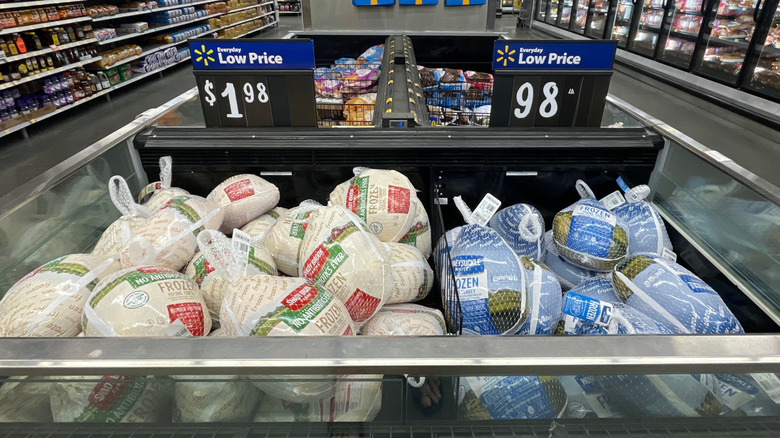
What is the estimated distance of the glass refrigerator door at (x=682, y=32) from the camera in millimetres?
6945

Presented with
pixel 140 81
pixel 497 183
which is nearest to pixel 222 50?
pixel 497 183

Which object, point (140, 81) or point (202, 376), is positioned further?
point (140, 81)

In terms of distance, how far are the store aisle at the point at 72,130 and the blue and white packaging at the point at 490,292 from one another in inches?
188

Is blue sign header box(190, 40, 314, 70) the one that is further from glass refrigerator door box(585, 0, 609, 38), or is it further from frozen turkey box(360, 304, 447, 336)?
glass refrigerator door box(585, 0, 609, 38)

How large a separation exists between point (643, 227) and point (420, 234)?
0.77 m

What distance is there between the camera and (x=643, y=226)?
1492 millimetres

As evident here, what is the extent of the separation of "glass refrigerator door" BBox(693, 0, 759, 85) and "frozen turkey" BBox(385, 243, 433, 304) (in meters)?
7.03

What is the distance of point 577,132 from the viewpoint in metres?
1.67

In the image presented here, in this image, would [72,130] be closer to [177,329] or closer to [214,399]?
[177,329]

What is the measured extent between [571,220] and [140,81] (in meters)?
8.87

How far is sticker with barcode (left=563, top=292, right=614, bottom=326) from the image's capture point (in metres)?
1.06

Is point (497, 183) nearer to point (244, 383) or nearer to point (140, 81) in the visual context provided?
point (244, 383)

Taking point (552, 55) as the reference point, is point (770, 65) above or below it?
below

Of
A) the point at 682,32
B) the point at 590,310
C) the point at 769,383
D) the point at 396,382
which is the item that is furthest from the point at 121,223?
the point at 682,32
